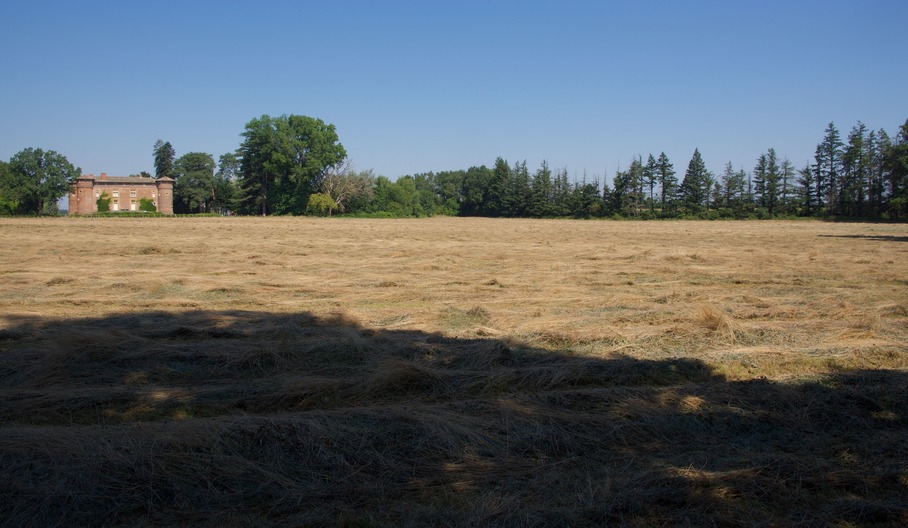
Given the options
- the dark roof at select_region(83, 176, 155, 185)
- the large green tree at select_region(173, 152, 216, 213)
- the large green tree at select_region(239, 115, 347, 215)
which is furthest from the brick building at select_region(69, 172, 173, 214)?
the large green tree at select_region(239, 115, 347, 215)

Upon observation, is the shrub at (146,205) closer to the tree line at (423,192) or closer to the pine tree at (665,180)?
the tree line at (423,192)

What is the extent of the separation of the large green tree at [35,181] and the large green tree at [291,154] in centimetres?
2368

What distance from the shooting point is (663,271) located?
50.2 feet

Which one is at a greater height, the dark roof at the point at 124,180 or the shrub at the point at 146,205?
the dark roof at the point at 124,180

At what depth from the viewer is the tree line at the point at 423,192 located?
75125 millimetres

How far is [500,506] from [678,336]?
5282 mm

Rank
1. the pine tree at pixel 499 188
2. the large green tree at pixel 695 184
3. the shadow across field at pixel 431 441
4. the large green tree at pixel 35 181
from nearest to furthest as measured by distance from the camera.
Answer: the shadow across field at pixel 431 441
the large green tree at pixel 35 181
the large green tree at pixel 695 184
the pine tree at pixel 499 188

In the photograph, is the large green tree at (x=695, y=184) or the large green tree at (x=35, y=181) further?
the large green tree at (x=695, y=184)

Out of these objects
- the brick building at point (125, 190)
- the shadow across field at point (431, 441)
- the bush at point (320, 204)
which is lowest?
the shadow across field at point (431, 441)

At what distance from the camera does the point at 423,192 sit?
100812 mm

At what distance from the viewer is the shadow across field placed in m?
3.24

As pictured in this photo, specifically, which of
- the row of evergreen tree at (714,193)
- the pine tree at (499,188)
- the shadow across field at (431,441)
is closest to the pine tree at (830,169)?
the row of evergreen tree at (714,193)

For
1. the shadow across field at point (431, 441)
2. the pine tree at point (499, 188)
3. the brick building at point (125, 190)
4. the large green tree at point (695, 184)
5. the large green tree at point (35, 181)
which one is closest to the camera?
the shadow across field at point (431, 441)

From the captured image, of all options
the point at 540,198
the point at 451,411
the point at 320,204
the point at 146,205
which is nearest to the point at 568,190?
the point at 540,198
